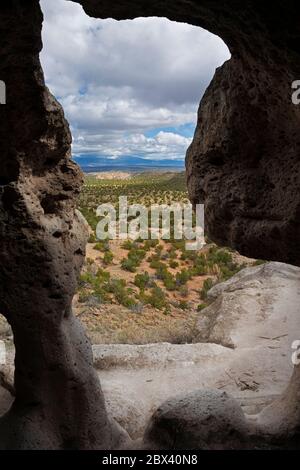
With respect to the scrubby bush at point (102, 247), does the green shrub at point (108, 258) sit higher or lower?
lower

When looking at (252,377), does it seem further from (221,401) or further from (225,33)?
(225,33)

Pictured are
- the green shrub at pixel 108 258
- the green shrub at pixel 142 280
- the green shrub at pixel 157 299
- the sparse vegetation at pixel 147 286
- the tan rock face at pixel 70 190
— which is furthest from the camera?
the green shrub at pixel 108 258

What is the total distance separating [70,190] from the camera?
4.20 m

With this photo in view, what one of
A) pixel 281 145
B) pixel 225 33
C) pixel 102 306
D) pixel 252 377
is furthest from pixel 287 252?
pixel 102 306

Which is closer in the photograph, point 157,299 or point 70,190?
point 70,190

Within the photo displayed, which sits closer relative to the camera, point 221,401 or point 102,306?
point 221,401

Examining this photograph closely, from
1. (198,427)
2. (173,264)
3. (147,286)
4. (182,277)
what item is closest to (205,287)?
(182,277)

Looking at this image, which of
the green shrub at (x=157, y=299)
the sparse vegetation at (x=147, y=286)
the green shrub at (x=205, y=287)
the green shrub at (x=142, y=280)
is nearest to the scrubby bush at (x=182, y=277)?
the sparse vegetation at (x=147, y=286)

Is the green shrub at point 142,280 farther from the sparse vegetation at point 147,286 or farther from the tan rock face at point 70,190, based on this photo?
the tan rock face at point 70,190

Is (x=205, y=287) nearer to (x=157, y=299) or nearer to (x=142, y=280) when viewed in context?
(x=142, y=280)

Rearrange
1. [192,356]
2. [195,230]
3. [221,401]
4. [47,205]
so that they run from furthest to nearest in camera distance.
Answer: [195,230] → [192,356] → [221,401] → [47,205]

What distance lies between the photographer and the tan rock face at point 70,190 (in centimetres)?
339

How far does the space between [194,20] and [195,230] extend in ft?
74.0

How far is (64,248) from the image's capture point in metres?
3.97
